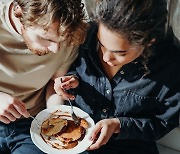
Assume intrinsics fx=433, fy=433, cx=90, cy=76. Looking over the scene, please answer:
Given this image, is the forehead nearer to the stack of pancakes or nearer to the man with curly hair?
the man with curly hair

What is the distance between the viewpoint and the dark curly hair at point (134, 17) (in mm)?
1135

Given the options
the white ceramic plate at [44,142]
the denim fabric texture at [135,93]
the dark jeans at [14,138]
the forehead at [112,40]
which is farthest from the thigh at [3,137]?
the forehead at [112,40]

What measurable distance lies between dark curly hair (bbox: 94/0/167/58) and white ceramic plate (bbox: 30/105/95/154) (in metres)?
0.33

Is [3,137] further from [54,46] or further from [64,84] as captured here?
[54,46]

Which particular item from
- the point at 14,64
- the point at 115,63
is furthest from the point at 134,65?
the point at 14,64

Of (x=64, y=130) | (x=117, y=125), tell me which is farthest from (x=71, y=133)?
(x=117, y=125)

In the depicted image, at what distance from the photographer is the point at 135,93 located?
1378mm

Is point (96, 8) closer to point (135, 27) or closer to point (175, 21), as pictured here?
point (135, 27)

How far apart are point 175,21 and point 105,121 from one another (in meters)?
0.37

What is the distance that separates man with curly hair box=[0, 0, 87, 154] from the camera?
1166 millimetres

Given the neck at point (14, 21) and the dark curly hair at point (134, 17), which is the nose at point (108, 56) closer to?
the dark curly hair at point (134, 17)

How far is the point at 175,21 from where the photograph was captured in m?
1.30

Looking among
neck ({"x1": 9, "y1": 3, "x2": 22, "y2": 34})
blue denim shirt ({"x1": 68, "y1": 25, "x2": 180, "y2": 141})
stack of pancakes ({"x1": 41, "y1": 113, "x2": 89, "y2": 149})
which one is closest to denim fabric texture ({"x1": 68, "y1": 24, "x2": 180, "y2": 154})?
blue denim shirt ({"x1": 68, "y1": 25, "x2": 180, "y2": 141})

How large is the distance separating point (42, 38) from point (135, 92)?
35 centimetres
